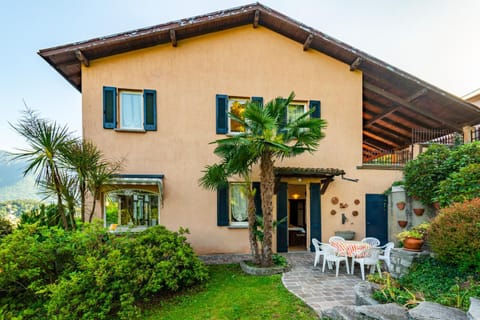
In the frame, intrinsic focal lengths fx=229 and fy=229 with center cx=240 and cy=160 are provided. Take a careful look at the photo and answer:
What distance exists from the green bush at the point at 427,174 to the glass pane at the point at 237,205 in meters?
6.89

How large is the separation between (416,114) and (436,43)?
253 inches

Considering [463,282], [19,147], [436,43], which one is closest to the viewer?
[463,282]

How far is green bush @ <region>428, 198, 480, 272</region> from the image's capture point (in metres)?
4.68

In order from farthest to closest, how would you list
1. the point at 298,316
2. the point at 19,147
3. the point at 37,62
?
the point at 37,62 → the point at 19,147 → the point at 298,316

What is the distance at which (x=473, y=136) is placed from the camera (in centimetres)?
1200

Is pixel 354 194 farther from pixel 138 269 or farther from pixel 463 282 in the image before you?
pixel 138 269

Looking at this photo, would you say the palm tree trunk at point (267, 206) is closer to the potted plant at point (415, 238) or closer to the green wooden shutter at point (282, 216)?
the green wooden shutter at point (282, 216)

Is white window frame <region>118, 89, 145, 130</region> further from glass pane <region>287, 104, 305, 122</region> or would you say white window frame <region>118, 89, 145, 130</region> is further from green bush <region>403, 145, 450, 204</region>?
green bush <region>403, 145, 450, 204</region>

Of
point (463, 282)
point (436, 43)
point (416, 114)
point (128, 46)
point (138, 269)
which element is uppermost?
point (436, 43)

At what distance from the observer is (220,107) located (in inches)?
426

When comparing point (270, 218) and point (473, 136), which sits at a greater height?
point (473, 136)

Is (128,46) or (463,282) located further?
(128,46)

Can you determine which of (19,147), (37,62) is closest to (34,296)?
(19,147)

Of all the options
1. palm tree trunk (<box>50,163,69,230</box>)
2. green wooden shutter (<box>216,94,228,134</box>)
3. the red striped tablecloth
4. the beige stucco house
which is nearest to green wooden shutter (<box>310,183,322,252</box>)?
the beige stucco house
